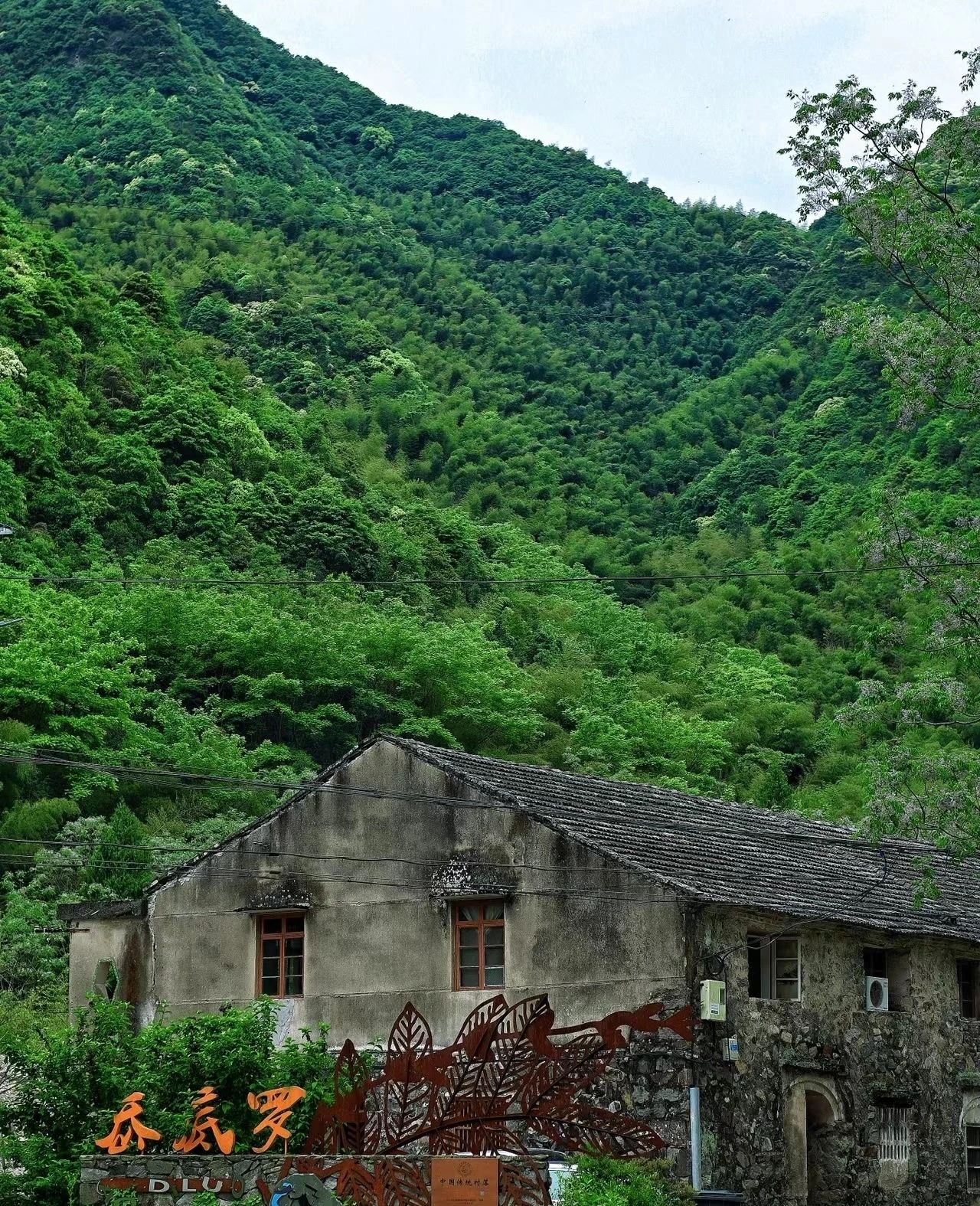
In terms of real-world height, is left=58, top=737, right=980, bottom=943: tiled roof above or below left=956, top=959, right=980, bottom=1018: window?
above

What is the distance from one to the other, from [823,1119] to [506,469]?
62.3m

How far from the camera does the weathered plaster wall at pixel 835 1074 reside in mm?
23234

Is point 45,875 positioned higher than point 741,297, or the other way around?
point 741,297

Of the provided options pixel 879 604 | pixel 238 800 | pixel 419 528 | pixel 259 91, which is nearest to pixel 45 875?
pixel 238 800

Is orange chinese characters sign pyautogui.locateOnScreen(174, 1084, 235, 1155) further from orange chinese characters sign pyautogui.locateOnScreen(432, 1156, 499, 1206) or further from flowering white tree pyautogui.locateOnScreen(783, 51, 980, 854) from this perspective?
flowering white tree pyautogui.locateOnScreen(783, 51, 980, 854)

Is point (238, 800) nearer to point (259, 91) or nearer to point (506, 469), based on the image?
point (506, 469)

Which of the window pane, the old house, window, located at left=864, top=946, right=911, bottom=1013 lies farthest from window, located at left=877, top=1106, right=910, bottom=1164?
the window pane

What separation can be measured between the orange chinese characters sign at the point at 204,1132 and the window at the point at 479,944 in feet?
17.4

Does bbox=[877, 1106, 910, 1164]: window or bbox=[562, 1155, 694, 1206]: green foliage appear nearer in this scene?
bbox=[562, 1155, 694, 1206]: green foliage

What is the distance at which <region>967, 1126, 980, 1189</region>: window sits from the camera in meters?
26.6

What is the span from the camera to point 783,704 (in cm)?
5994

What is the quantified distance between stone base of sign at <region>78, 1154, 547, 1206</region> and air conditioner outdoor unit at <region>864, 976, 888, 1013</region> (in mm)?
11579

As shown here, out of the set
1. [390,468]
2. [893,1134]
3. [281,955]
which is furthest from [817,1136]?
[390,468]

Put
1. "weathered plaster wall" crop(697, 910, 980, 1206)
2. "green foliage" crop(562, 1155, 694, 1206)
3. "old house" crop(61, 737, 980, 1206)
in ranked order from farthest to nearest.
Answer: "old house" crop(61, 737, 980, 1206) < "weathered plaster wall" crop(697, 910, 980, 1206) < "green foliage" crop(562, 1155, 694, 1206)
